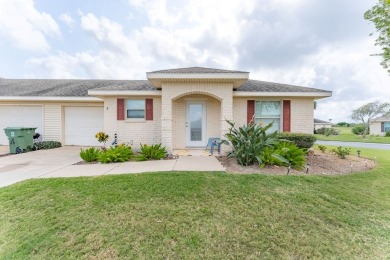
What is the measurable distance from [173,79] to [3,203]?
6.51 metres

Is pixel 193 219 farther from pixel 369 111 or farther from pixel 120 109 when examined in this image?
pixel 369 111

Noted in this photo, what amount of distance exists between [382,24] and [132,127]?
1253 cm

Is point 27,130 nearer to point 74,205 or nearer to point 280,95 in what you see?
point 74,205

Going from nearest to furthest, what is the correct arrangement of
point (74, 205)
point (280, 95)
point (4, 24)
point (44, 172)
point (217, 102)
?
point (74, 205), point (44, 172), point (280, 95), point (217, 102), point (4, 24)

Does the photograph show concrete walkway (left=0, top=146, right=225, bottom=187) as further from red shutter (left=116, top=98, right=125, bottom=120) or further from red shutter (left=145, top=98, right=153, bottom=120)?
red shutter (left=145, top=98, right=153, bottom=120)

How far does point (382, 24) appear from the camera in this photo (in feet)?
28.5

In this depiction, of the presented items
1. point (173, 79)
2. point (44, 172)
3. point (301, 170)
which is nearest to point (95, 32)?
point (173, 79)

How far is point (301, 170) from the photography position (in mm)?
6406

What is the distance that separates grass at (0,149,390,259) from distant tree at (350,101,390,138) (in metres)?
36.0

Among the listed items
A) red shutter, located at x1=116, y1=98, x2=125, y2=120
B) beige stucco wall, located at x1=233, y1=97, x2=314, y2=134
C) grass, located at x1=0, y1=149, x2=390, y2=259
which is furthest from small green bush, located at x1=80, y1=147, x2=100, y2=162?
beige stucco wall, located at x1=233, y1=97, x2=314, y2=134

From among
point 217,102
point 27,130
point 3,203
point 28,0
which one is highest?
point 28,0

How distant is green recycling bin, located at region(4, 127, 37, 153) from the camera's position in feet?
31.9

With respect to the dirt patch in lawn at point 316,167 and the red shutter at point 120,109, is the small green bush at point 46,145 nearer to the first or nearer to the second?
the red shutter at point 120,109

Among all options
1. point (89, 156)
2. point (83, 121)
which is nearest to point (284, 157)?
point (89, 156)
